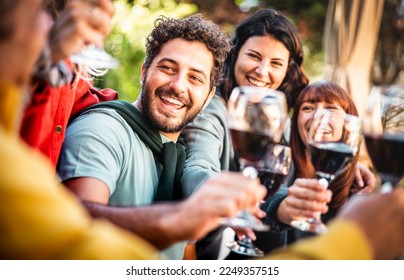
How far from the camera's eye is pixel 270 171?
3.78 feet

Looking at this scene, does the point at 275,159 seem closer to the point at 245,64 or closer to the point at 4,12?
the point at 4,12

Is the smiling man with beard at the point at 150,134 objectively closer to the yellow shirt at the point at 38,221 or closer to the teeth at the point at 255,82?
the teeth at the point at 255,82

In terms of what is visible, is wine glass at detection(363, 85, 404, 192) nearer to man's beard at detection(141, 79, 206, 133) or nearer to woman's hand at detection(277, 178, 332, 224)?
woman's hand at detection(277, 178, 332, 224)

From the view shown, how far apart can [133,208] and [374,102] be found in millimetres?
450

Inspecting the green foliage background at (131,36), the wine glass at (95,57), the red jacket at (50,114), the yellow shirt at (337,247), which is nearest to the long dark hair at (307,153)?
the red jacket at (50,114)

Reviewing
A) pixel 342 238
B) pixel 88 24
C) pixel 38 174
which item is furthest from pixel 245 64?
pixel 38 174

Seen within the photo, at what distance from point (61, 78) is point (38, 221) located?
592mm

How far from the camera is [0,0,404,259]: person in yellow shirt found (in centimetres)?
55

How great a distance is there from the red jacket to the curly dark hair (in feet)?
0.83

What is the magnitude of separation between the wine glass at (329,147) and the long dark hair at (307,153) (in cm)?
49

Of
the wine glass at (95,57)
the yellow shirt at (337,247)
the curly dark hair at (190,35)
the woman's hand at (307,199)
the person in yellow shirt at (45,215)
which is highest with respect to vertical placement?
the curly dark hair at (190,35)

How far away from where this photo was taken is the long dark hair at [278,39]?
2254 millimetres

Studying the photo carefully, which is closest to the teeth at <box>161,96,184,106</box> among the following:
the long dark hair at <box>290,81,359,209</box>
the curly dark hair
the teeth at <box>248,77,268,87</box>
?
the curly dark hair

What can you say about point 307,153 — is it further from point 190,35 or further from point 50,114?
point 50,114
